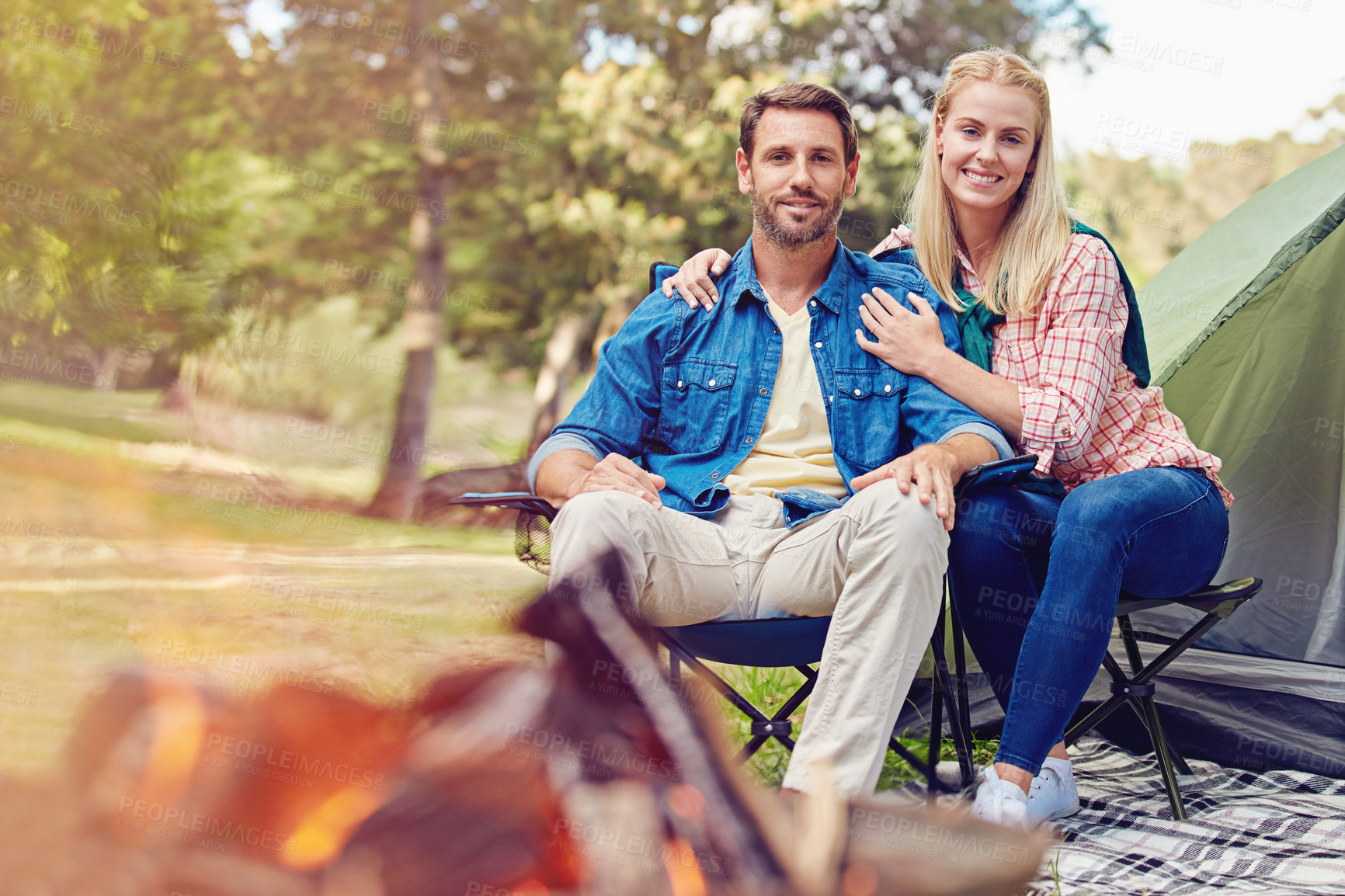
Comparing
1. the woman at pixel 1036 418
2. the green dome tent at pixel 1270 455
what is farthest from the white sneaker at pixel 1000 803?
the green dome tent at pixel 1270 455

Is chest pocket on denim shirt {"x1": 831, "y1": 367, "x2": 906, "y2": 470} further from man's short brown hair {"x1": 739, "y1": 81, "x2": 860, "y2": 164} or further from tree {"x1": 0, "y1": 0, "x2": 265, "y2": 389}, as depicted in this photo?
tree {"x1": 0, "y1": 0, "x2": 265, "y2": 389}

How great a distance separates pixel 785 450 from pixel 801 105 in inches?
28.7

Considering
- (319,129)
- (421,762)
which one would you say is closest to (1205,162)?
(319,129)

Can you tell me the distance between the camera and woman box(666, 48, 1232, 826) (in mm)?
1882

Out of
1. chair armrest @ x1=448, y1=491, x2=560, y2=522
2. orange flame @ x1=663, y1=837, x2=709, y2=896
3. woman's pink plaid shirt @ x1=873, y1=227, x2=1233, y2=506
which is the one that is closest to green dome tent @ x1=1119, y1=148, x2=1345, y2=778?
woman's pink plaid shirt @ x1=873, y1=227, x2=1233, y2=506

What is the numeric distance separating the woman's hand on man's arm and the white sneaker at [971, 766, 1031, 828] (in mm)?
1105

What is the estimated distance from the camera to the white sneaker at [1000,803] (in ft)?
5.69

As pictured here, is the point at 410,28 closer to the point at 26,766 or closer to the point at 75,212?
the point at 75,212

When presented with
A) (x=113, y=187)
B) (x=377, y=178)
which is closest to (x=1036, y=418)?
(x=113, y=187)

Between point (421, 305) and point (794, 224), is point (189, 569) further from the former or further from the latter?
point (794, 224)

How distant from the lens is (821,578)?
1.87 m

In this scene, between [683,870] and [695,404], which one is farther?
[695,404]

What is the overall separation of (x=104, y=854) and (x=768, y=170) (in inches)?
70.3

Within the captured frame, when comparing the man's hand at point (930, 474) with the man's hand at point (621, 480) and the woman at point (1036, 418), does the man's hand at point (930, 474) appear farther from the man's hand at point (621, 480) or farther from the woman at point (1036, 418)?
the man's hand at point (621, 480)
